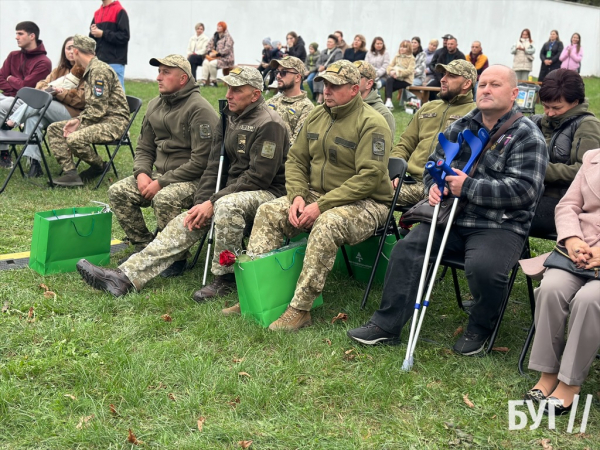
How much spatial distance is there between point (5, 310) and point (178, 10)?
17.3 m

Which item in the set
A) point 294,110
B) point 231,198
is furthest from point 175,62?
point 231,198

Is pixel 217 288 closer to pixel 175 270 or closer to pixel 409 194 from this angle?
pixel 175 270

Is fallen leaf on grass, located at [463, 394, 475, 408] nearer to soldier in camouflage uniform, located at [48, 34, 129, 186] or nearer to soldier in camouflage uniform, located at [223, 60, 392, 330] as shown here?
soldier in camouflage uniform, located at [223, 60, 392, 330]

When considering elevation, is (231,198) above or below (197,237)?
above

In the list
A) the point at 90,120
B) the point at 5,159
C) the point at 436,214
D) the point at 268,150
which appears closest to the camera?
the point at 436,214

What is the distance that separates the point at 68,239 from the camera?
527 cm

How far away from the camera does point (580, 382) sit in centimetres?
337

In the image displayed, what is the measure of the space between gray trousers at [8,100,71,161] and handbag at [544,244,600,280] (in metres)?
6.21

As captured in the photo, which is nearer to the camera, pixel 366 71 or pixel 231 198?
pixel 231 198

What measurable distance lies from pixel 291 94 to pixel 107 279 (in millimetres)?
2672

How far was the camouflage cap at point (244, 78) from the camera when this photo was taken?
5.03 metres

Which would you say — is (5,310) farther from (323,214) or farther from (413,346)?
(413,346)

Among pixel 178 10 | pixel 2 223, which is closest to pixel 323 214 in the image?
pixel 2 223

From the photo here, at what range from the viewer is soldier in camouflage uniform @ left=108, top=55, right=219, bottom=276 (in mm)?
5402
